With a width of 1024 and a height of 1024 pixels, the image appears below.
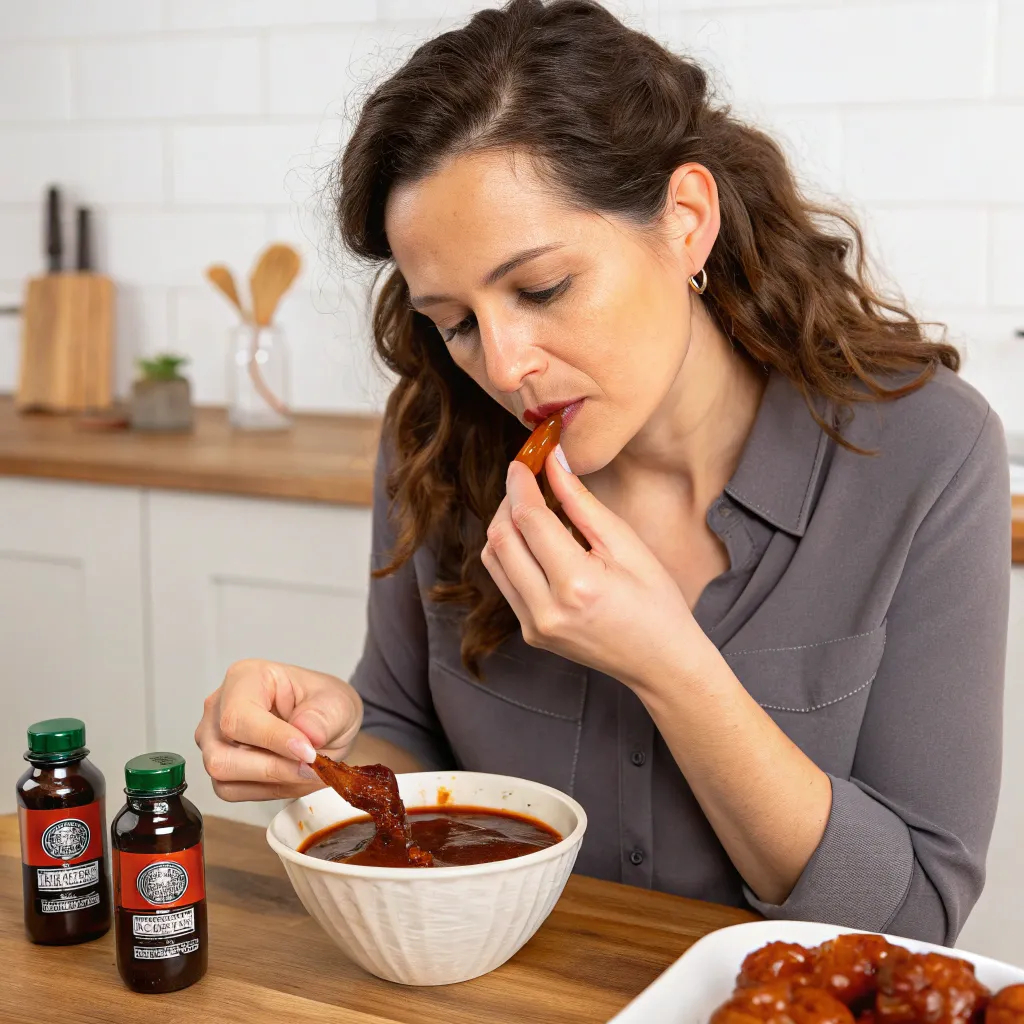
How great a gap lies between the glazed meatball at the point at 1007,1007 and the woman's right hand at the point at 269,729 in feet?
1.67

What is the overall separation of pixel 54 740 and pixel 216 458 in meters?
1.31

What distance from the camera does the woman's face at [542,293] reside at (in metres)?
1.08

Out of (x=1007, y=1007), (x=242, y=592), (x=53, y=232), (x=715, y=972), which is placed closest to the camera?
(x=1007, y=1007)

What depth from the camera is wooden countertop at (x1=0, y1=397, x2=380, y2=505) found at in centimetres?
205

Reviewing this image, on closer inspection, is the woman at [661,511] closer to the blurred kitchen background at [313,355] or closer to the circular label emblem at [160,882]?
the circular label emblem at [160,882]

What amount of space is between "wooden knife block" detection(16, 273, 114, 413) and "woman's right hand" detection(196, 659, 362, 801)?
189 cm

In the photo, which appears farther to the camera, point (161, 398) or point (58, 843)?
point (161, 398)

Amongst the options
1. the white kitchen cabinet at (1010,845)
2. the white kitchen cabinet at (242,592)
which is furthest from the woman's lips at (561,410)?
the white kitchen cabinet at (242,592)

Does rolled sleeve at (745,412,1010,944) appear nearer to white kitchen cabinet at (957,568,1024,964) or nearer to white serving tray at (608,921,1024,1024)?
white serving tray at (608,921,1024,1024)

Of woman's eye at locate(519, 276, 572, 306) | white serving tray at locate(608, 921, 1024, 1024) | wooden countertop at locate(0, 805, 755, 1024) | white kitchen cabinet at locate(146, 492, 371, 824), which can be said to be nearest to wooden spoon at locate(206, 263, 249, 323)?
white kitchen cabinet at locate(146, 492, 371, 824)

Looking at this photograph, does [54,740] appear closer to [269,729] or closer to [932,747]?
[269,729]

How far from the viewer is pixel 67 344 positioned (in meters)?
2.84

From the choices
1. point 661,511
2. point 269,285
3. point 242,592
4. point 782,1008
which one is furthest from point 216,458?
point 782,1008

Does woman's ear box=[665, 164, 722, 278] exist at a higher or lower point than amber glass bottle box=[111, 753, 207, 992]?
higher
